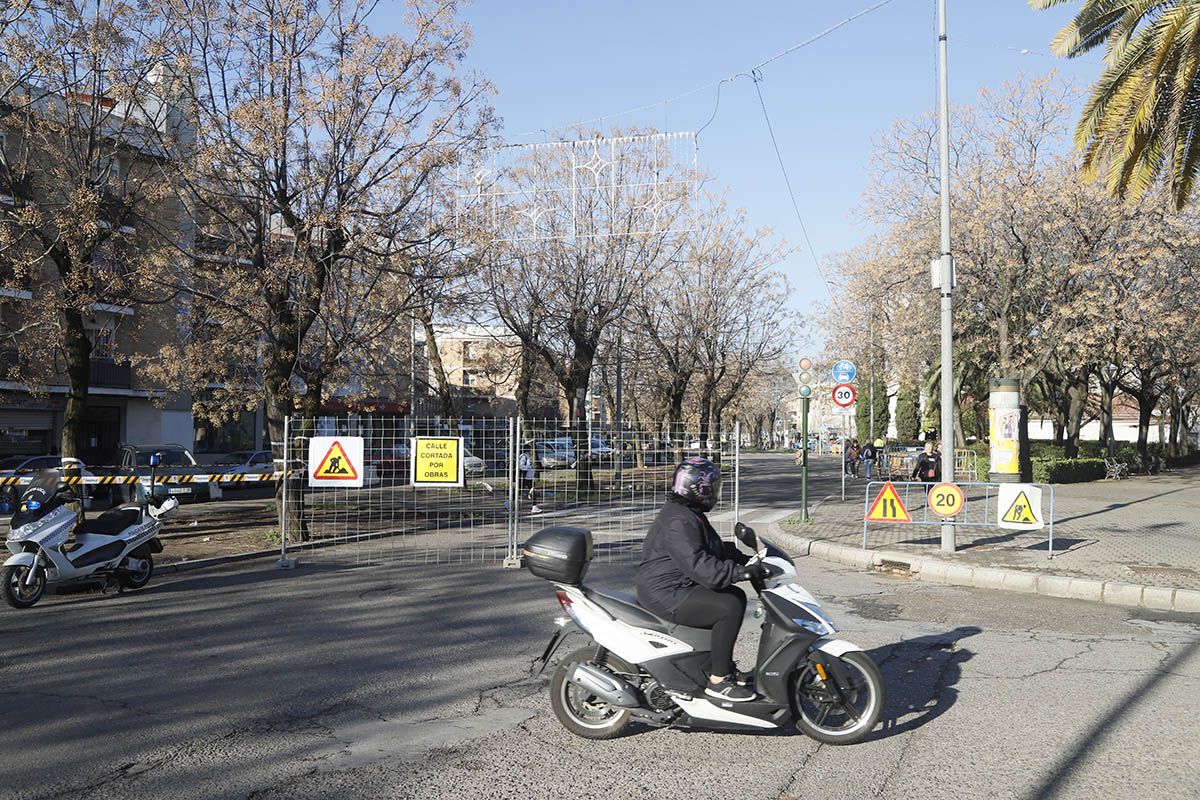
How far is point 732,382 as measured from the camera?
4384 centimetres

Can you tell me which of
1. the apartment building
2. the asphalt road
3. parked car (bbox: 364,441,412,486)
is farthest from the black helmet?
the apartment building

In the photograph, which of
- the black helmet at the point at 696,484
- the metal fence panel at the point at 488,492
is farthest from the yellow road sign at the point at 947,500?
the black helmet at the point at 696,484

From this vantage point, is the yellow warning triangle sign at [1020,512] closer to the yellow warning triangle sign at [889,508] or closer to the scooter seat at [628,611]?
the yellow warning triangle sign at [889,508]

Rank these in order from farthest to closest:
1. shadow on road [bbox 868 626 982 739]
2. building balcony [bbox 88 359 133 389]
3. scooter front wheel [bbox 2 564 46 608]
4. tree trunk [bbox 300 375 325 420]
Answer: building balcony [bbox 88 359 133 389]
tree trunk [bbox 300 375 325 420]
scooter front wheel [bbox 2 564 46 608]
shadow on road [bbox 868 626 982 739]

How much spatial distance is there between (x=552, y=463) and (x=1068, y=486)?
21523 mm

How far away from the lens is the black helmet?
5.50 metres

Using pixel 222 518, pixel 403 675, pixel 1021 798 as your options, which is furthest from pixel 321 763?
pixel 222 518

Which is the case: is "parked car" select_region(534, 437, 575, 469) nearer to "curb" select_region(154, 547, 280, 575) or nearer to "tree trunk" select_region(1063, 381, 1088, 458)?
"curb" select_region(154, 547, 280, 575)

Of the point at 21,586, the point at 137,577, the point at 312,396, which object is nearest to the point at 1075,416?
the point at 312,396

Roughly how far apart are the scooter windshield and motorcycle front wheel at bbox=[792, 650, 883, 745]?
350 inches

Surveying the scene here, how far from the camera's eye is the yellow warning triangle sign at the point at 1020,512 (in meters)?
13.2

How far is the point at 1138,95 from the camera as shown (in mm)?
12859

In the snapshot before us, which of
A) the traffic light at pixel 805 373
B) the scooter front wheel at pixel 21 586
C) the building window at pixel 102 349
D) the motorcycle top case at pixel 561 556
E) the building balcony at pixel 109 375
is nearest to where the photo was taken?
the motorcycle top case at pixel 561 556

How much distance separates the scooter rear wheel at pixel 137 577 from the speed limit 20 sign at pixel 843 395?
15.8 metres
